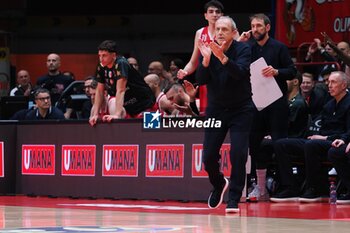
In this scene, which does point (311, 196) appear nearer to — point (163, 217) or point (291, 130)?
point (291, 130)

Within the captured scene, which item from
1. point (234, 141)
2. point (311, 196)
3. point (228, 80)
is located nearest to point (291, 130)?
point (311, 196)

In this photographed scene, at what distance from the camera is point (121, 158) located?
1484 centimetres

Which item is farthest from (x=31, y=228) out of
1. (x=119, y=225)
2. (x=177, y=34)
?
(x=177, y=34)

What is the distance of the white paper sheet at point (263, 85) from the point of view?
13664mm

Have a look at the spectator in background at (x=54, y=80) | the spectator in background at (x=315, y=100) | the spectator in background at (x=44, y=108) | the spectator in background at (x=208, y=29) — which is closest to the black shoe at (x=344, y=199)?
the spectator in background at (x=315, y=100)

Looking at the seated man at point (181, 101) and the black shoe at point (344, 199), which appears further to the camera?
the seated man at point (181, 101)

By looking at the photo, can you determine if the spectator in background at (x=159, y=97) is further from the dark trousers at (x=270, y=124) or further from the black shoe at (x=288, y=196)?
the black shoe at (x=288, y=196)

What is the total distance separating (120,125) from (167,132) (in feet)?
2.78

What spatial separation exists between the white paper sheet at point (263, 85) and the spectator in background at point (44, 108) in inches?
155

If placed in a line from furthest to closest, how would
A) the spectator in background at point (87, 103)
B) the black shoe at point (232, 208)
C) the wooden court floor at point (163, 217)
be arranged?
the spectator in background at point (87, 103), the black shoe at point (232, 208), the wooden court floor at point (163, 217)

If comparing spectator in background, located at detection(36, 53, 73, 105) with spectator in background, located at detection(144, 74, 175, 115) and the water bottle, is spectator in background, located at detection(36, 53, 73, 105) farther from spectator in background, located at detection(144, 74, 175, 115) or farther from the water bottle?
the water bottle

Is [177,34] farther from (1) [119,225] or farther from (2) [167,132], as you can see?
(1) [119,225]

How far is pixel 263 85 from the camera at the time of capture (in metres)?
13.7

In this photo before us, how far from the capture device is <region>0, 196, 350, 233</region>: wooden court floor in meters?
9.69
